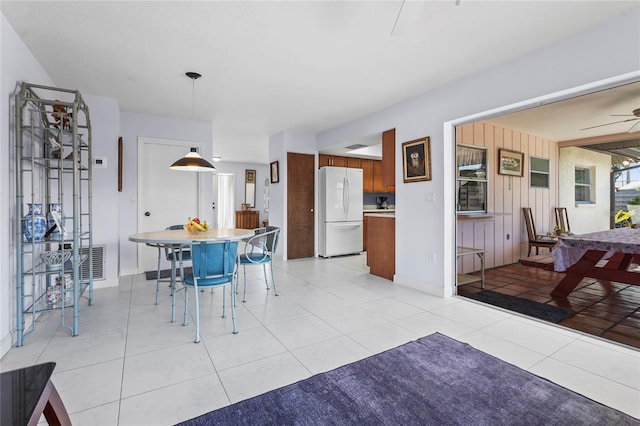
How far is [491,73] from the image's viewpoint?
3.00 m

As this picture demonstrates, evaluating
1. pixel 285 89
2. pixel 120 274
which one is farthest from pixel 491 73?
pixel 120 274

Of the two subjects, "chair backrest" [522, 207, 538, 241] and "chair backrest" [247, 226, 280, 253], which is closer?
"chair backrest" [247, 226, 280, 253]

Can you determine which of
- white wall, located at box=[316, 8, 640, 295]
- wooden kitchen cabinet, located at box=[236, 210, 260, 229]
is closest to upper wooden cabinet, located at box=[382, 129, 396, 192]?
white wall, located at box=[316, 8, 640, 295]

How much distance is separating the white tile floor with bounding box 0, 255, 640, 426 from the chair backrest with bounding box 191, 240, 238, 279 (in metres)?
0.51

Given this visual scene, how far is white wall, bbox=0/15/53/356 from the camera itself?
7.23ft

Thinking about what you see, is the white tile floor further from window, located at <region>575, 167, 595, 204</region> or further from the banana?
window, located at <region>575, 167, 595, 204</region>

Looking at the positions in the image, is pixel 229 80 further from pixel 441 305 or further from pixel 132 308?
pixel 441 305

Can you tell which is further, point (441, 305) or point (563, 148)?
point (563, 148)

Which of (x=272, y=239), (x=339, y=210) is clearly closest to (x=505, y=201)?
(x=339, y=210)

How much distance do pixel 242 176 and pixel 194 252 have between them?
26.9 feet

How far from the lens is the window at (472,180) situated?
4.60m

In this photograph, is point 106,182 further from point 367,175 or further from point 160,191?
point 367,175

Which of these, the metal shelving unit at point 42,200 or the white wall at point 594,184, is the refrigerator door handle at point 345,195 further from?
the metal shelving unit at point 42,200

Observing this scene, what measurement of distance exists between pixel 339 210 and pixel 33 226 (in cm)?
456
